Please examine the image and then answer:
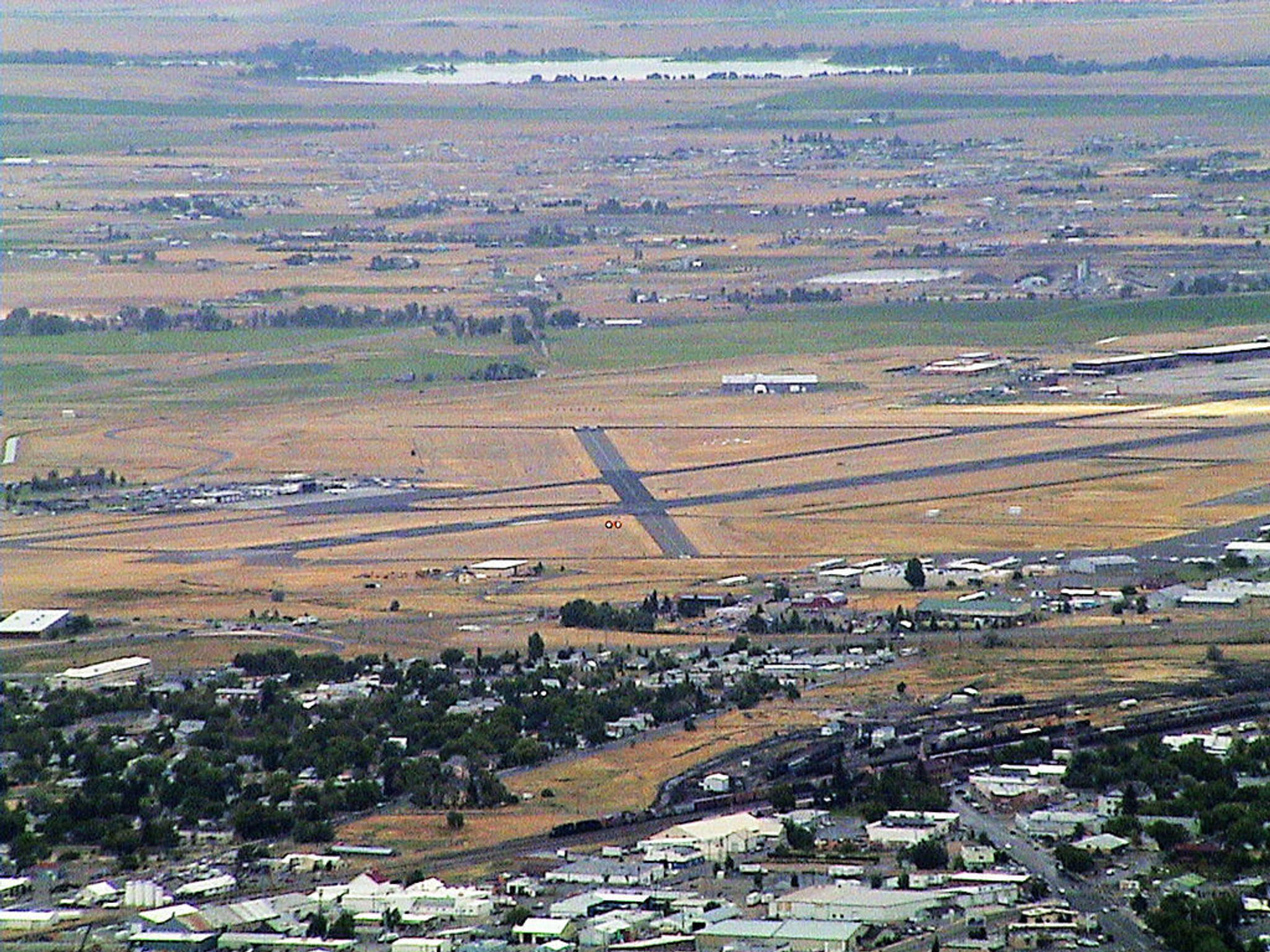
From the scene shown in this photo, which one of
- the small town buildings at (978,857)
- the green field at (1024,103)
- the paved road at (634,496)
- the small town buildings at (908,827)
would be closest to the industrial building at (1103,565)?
the paved road at (634,496)

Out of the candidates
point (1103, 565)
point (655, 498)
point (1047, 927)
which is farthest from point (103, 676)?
point (1047, 927)

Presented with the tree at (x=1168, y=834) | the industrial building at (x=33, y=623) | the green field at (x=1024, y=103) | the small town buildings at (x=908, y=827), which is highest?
the green field at (x=1024, y=103)

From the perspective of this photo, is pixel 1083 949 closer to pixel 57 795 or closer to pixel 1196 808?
pixel 1196 808

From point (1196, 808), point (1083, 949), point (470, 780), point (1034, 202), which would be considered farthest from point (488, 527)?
point (1034, 202)

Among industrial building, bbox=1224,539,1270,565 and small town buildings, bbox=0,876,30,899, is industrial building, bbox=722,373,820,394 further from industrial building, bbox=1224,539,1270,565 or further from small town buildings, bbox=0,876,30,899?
small town buildings, bbox=0,876,30,899

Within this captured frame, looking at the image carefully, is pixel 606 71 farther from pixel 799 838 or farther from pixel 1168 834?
pixel 1168 834

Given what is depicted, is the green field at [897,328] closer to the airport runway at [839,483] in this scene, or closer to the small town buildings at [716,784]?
the airport runway at [839,483]
